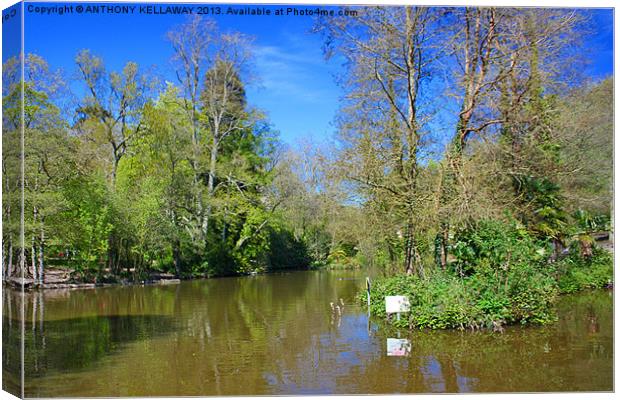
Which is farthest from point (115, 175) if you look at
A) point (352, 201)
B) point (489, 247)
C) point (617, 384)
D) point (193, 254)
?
point (617, 384)

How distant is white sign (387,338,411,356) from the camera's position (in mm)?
6086

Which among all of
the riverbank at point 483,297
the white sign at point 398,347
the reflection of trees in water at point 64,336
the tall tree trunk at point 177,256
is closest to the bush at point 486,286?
the riverbank at point 483,297

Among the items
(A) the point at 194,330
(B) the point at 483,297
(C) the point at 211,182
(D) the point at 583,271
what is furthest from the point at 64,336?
(C) the point at 211,182

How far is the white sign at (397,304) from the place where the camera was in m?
7.27

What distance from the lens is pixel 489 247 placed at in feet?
25.1

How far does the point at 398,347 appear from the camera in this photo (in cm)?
630

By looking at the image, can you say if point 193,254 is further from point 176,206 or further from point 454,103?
point 454,103

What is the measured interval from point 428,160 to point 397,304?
2.22 metres

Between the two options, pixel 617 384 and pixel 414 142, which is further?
pixel 414 142

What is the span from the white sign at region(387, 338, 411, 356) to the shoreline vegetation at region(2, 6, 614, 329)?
2.20 ft

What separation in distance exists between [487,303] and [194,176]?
9873mm

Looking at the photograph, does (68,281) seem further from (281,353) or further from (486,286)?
(486,286)

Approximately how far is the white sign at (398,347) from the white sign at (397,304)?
0.78 metres

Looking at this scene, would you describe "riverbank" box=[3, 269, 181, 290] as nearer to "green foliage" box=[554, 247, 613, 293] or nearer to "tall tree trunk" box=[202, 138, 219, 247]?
"tall tree trunk" box=[202, 138, 219, 247]
